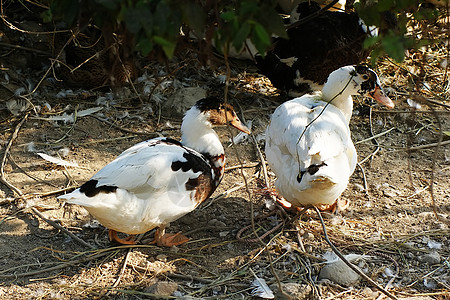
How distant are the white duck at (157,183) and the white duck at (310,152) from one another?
417 millimetres

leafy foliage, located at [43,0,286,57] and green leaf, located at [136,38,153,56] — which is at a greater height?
leafy foliage, located at [43,0,286,57]

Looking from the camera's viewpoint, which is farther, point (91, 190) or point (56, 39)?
point (56, 39)

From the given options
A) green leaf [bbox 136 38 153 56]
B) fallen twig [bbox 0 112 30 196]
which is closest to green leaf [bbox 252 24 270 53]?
green leaf [bbox 136 38 153 56]

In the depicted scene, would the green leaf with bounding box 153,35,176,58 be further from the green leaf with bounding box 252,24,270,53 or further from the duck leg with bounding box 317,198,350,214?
the duck leg with bounding box 317,198,350,214

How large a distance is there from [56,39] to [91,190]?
2543 mm

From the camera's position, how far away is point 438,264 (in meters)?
3.41

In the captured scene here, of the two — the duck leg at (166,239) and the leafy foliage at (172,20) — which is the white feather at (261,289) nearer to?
the duck leg at (166,239)

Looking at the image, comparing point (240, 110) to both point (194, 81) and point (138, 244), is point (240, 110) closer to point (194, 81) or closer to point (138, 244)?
point (194, 81)

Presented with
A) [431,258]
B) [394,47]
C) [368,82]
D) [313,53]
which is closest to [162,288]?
[431,258]

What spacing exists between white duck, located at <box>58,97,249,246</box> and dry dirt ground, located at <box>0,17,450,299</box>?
9.8 inches

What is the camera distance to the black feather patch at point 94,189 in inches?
123

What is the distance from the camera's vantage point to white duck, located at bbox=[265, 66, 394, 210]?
3256 mm

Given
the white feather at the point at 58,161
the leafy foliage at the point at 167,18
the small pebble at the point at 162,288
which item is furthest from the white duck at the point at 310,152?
the white feather at the point at 58,161

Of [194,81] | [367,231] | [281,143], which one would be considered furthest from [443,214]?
[194,81]
